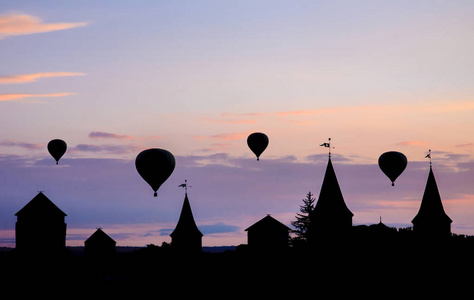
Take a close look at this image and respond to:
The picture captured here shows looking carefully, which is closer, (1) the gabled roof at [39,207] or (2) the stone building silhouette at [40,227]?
(2) the stone building silhouette at [40,227]

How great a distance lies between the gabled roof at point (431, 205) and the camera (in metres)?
88.8

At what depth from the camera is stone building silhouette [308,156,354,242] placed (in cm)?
8319

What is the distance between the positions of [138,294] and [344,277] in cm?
1981

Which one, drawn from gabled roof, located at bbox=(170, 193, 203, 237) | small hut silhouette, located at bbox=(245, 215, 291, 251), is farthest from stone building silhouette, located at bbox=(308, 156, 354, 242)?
small hut silhouette, located at bbox=(245, 215, 291, 251)

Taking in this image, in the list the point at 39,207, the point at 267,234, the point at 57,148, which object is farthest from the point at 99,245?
the point at 57,148

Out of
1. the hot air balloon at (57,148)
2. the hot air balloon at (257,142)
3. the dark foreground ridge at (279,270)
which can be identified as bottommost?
the dark foreground ridge at (279,270)

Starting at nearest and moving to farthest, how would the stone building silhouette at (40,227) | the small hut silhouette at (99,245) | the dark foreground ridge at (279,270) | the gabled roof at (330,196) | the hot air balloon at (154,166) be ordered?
the hot air balloon at (154,166) < the dark foreground ridge at (279,270) < the gabled roof at (330,196) < the stone building silhouette at (40,227) < the small hut silhouette at (99,245)

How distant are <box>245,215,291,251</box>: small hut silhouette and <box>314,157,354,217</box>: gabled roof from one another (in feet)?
62.4

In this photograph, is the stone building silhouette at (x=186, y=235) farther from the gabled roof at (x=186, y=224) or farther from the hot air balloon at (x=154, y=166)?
the hot air balloon at (x=154, y=166)

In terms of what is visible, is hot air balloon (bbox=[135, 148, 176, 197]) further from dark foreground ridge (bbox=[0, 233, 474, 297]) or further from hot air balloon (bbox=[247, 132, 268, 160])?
dark foreground ridge (bbox=[0, 233, 474, 297])

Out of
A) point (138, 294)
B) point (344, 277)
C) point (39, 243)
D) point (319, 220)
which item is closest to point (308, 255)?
point (319, 220)

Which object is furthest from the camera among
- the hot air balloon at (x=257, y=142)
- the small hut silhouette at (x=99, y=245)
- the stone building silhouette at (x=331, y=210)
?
the small hut silhouette at (x=99, y=245)

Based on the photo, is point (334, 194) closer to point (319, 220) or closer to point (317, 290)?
point (319, 220)

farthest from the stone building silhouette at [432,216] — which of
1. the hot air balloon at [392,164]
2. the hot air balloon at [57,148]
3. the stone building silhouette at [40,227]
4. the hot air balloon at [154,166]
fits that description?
the stone building silhouette at [40,227]
